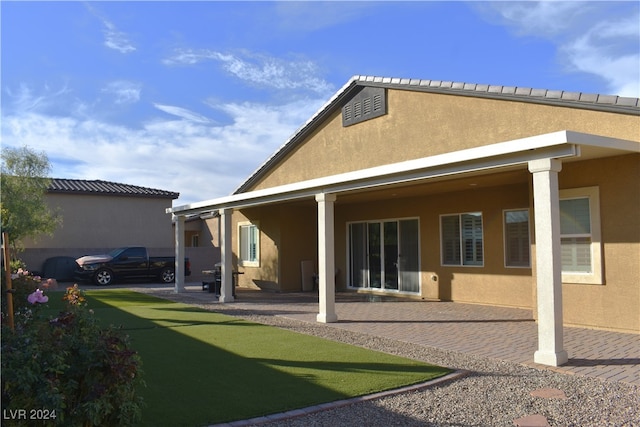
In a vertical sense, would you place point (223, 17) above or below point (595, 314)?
above

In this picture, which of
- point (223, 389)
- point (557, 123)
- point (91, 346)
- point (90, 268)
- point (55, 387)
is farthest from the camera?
point (90, 268)

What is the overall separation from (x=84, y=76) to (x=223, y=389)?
7580 mm

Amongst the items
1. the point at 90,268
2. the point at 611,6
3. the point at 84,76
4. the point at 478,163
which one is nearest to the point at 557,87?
the point at 611,6

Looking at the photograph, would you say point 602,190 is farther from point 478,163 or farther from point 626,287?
point 478,163

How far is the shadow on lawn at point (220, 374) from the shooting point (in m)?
5.40

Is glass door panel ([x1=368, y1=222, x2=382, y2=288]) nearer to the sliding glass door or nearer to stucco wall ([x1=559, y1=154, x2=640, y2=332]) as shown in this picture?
the sliding glass door

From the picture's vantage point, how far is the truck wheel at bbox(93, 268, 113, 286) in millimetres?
21906

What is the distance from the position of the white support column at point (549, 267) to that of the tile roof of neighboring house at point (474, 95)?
2689 millimetres

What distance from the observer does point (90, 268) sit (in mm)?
21766

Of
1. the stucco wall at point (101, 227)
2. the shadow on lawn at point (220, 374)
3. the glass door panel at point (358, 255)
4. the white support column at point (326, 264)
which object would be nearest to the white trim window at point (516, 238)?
the white support column at point (326, 264)

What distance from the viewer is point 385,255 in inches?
647

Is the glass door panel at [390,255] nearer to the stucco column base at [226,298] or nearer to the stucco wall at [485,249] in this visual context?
the stucco wall at [485,249]

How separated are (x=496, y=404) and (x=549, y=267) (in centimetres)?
254

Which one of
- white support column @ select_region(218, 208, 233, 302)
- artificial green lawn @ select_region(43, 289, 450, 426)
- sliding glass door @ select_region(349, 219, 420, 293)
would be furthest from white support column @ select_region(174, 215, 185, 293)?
artificial green lawn @ select_region(43, 289, 450, 426)
